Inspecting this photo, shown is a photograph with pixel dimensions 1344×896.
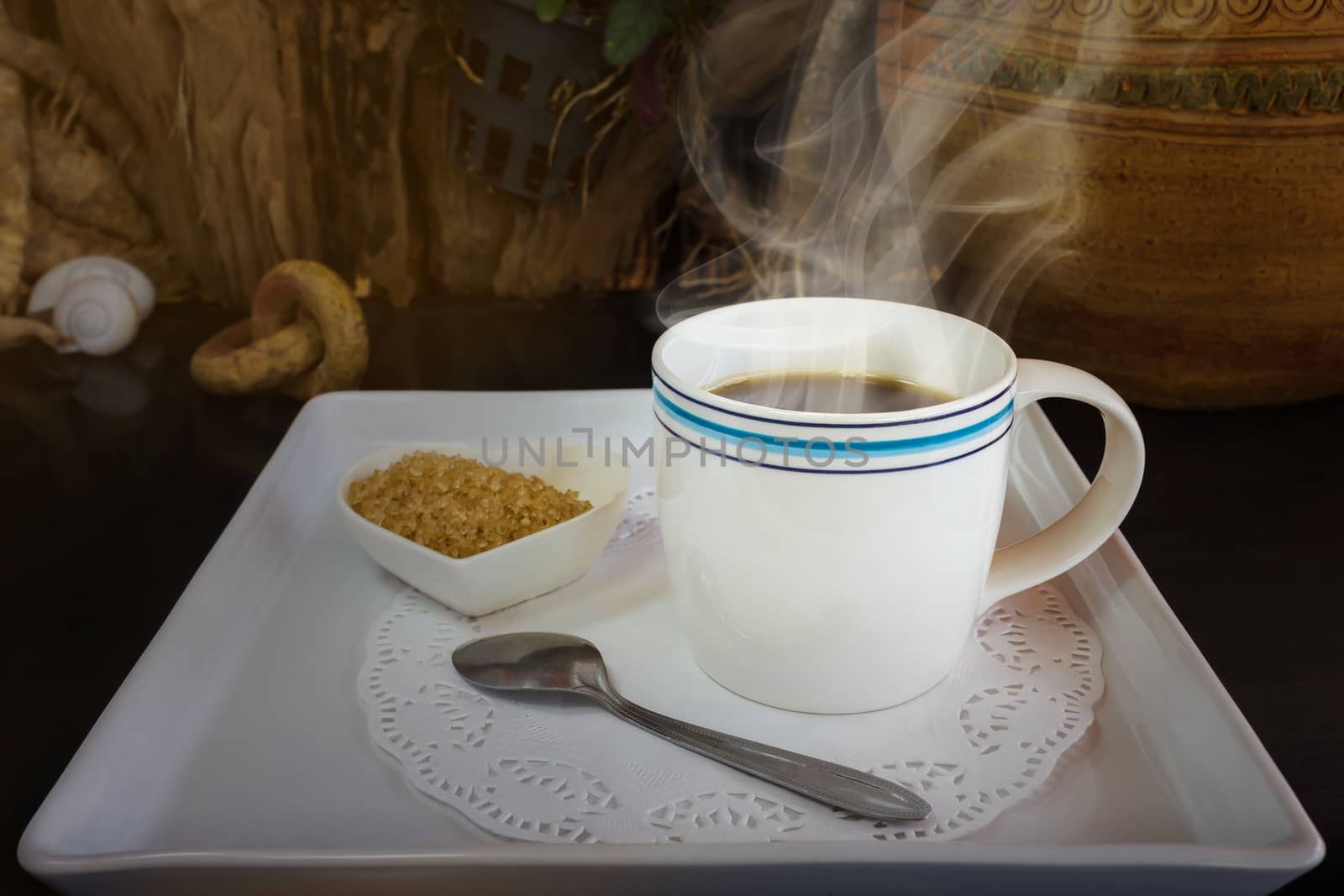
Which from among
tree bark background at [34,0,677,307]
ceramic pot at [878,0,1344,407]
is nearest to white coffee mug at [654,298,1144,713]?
ceramic pot at [878,0,1344,407]

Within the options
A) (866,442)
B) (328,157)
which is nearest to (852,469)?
(866,442)

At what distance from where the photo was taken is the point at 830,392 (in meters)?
0.81

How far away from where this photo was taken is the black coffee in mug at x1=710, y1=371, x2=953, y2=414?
789mm

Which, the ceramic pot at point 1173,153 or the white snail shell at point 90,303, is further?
the white snail shell at point 90,303

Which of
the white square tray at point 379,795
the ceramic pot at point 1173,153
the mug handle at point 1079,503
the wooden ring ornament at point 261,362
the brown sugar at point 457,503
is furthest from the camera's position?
the wooden ring ornament at point 261,362

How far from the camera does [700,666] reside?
2.55 feet

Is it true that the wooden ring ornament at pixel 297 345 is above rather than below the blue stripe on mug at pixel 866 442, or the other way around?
below

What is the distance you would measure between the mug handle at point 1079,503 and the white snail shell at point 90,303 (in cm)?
125

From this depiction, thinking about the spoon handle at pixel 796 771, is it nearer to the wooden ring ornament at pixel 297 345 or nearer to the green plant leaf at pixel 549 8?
the wooden ring ornament at pixel 297 345

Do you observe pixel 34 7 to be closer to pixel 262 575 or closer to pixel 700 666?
pixel 262 575

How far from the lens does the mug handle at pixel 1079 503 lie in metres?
0.71

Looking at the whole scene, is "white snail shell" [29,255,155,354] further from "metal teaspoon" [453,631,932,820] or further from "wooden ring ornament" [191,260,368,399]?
"metal teaspoon" [453,631,932,820]

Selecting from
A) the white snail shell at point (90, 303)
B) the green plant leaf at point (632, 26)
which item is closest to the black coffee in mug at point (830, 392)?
the green plant leaf at point (632, 26)

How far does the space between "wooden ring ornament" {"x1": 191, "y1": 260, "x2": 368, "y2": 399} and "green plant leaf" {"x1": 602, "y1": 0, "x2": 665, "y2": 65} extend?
1.48ft
